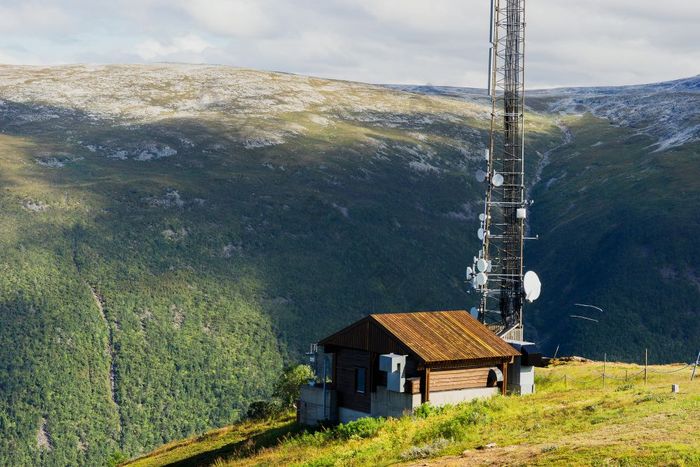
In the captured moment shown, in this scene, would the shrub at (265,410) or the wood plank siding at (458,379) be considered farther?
the shrub at (265,410)

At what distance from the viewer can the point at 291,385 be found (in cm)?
6606

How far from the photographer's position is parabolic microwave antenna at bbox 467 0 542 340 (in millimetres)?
65062

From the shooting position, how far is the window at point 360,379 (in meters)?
49.5

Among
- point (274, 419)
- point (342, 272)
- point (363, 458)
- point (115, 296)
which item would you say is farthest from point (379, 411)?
point (342, 272)

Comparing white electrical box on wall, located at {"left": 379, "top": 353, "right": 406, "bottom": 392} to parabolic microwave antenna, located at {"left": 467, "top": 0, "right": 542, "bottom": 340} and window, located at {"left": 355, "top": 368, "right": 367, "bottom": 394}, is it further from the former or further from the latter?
parabolic microwave antenna, located at {"left": 467, "top": 0, "right": 542, "bottom": 340}

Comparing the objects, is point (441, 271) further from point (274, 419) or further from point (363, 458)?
point (363, 458)

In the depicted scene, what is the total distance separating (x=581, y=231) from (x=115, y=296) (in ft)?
230

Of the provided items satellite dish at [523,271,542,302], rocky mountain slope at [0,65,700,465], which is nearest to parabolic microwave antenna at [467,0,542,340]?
satellite dish at [523,271,542,302]

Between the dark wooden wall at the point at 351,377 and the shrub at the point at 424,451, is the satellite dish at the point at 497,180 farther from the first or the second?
the shrub at the point at 424,451

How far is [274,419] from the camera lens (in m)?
61.2

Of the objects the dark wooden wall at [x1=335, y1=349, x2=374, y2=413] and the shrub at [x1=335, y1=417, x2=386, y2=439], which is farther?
the dark wooden wall at [x1=335, y1=349, x2=374, y2=413]

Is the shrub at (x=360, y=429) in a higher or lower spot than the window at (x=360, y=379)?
lower

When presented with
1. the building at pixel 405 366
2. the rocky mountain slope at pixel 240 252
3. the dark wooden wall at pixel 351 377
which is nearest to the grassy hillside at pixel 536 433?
the building at pixel 405 366

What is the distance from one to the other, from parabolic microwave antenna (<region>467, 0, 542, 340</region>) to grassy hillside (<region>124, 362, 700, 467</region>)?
998cm
